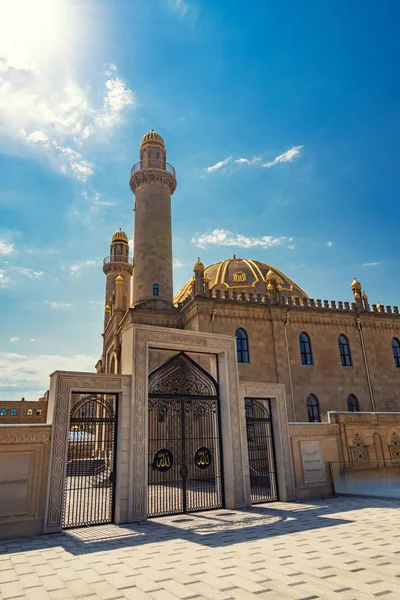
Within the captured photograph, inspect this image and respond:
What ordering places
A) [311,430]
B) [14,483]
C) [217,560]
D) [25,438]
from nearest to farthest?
1. [217,560]
2. [14,483]
3. [25,438]
4. [311,430]

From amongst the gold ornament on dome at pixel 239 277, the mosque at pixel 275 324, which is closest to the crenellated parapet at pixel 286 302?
the mosque at pixel 275 324

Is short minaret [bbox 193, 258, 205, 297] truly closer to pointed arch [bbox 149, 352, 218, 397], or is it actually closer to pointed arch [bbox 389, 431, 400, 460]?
pointed arch [bbox 149, 352, 218, 397]

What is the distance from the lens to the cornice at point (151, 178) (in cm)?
2839

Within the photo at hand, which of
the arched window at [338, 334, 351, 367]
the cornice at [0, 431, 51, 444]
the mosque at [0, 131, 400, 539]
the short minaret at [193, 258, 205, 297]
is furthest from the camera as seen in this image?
the arched window at [338, 334, 351, 367]

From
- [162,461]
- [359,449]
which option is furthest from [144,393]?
[359,449]

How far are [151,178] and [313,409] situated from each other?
18377 millimetres

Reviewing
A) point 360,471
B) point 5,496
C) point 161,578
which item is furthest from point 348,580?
point 360,471

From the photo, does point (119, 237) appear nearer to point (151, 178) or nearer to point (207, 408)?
point (151, 178)

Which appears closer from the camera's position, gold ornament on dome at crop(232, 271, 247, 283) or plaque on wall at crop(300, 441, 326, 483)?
plaque on wall at crop(300, 441, 326, 483)

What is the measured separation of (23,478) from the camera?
8.73m

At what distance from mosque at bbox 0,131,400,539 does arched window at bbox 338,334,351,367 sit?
94 mm

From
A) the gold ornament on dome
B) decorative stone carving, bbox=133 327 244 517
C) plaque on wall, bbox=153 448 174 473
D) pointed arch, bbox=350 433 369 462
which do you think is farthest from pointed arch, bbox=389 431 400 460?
the gold ornament on dome

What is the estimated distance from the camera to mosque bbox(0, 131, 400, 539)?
Answer: 9.38m

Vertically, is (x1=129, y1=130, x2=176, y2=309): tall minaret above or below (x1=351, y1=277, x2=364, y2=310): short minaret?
above
